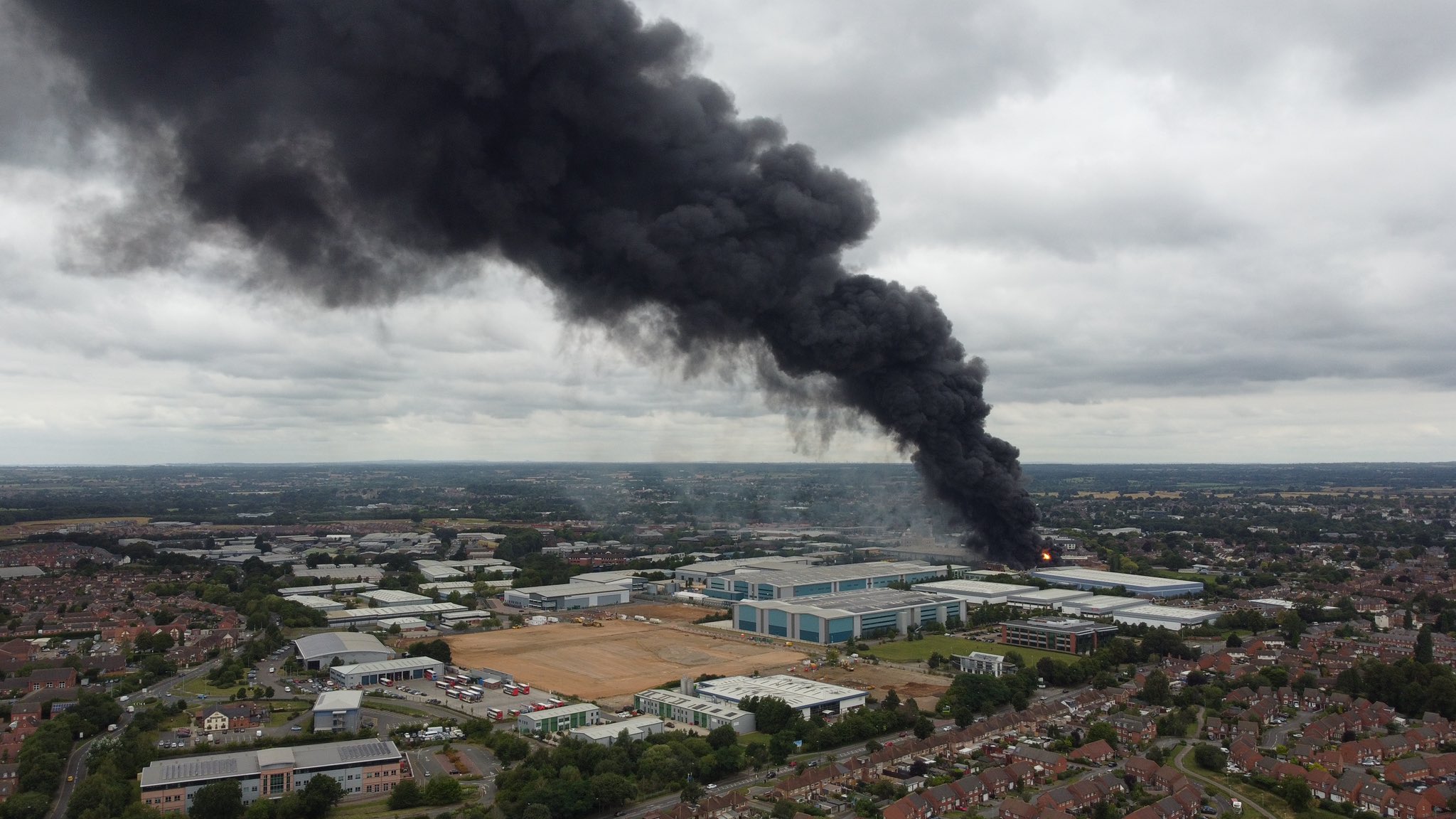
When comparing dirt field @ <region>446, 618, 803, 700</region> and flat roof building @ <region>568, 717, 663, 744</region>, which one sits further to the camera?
dirt field @ <region>446, 618, 803, 700</region>


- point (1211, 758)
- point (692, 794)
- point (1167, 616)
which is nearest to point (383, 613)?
point (692, 794)

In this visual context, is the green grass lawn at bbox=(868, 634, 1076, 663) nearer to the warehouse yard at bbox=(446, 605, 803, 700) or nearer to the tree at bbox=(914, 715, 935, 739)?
the warehouse yard at bbox=(446, 605, 803, 700)

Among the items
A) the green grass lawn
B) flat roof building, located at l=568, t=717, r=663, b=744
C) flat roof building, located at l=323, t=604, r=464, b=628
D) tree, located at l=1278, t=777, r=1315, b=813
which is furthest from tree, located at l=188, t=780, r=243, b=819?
flat roof building, located at l=323, t=604, r=464, b=628

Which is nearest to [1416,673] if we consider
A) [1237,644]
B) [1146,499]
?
[1237,644]

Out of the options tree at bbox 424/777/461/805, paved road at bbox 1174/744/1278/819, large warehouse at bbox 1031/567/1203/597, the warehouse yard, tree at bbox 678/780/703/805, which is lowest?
the warehouse yard

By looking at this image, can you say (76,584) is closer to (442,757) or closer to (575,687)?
(575,687)

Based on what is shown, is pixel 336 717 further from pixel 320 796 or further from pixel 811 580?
pixel 811 580
